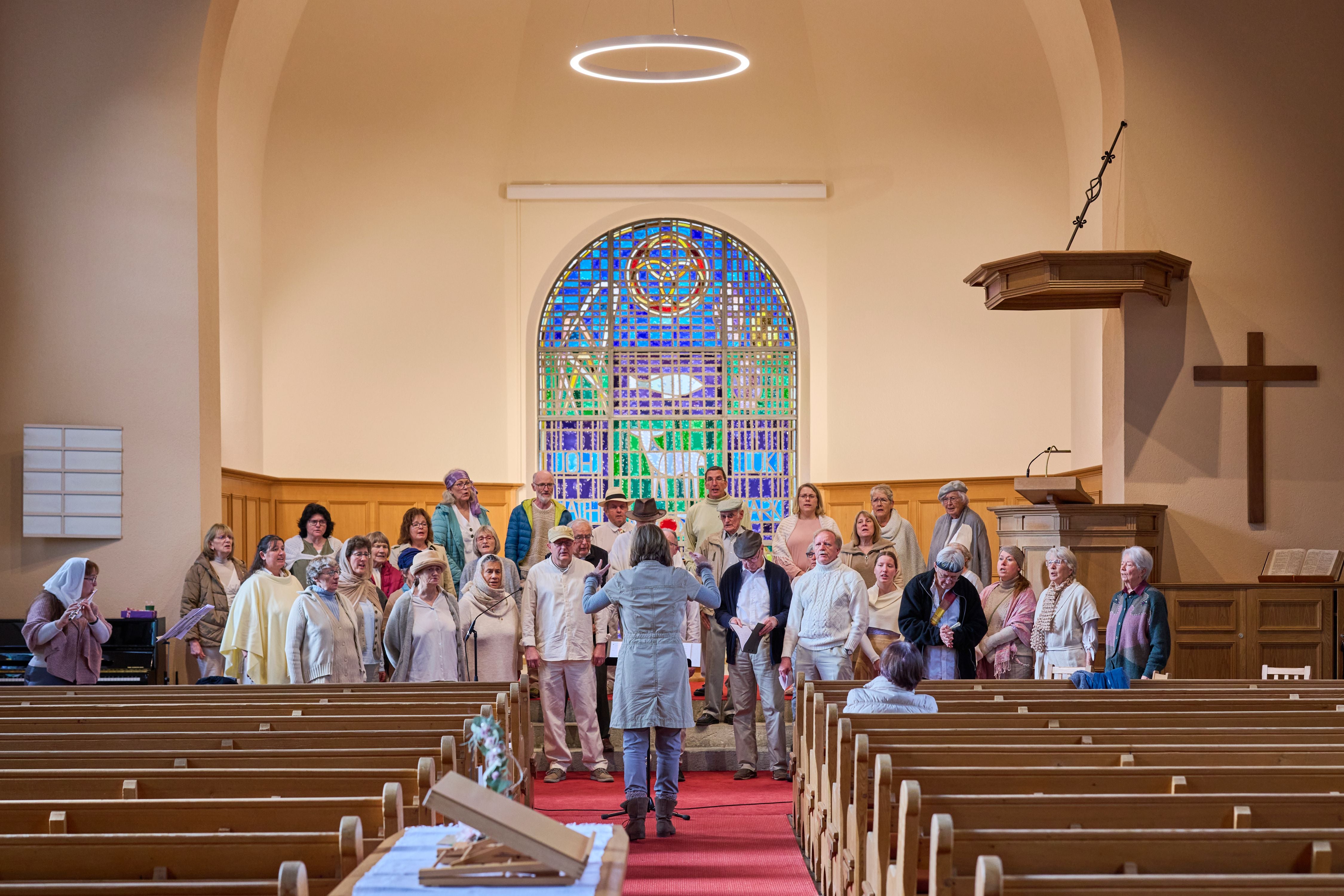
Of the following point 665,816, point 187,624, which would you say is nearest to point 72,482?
point 187,624

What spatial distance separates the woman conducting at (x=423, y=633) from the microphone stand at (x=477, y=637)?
320 millimetres

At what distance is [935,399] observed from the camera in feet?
41.2

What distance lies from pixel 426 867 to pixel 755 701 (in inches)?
193

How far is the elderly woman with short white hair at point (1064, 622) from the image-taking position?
643 centimetres

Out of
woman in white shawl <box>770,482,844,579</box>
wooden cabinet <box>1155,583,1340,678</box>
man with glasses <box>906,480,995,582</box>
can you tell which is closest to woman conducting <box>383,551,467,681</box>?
woman in white shawl <box>770,482,844,579</box>

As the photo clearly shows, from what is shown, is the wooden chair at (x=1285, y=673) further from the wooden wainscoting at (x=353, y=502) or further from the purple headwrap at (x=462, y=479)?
the wooden wainscoting at (x=353, y=502)

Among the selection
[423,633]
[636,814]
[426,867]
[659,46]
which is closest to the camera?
[426,867]

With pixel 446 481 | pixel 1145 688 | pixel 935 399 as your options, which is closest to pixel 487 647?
pixel 446 481

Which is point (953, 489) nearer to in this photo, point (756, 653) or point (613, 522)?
point (756, 653)

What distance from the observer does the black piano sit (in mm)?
7371

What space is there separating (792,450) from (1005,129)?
12.6 ft

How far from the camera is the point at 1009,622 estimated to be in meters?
6.92

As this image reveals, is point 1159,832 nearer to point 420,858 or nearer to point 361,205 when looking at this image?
point 420,858

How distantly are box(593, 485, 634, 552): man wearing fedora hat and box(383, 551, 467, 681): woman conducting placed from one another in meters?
1.94
